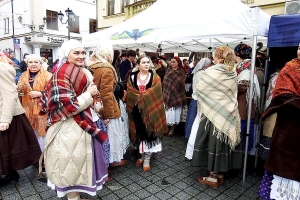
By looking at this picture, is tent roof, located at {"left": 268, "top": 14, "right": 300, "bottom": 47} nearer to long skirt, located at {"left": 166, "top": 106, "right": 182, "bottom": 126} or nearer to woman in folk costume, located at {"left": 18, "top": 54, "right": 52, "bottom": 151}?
long skirt, located at {"left": 166, "top": 106, "right": 182, "bottom": 126}

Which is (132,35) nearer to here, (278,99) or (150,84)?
(150,84)

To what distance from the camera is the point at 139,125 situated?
11.3 ft

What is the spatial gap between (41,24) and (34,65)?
20.7 metres

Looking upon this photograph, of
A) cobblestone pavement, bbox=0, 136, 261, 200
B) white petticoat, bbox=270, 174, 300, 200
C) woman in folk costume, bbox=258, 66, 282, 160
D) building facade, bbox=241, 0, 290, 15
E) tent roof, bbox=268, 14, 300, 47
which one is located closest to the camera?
white petticoat, bbox=270, 174, 300, 200

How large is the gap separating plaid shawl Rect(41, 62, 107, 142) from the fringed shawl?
1266 millimetres

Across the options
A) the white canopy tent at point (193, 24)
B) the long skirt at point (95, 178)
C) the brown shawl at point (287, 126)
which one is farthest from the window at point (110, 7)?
the brown shawl at point (287, 126)

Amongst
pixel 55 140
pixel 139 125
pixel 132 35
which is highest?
pixel 132 35

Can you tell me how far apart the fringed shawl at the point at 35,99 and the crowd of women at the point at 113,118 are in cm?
1

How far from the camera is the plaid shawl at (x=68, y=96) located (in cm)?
195

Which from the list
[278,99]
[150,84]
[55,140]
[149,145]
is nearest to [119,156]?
[149,145]

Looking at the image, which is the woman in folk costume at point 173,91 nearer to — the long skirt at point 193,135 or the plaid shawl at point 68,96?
the long skirt at point 193,135

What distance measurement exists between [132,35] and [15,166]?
8.57 feet

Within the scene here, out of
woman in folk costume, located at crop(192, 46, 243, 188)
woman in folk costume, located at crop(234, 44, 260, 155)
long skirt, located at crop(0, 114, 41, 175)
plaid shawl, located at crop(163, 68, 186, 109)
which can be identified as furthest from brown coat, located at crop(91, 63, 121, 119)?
plaid shawl, located at crop(163, 68, 186, 109)

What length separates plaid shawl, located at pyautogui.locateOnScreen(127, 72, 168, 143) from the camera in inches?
129
